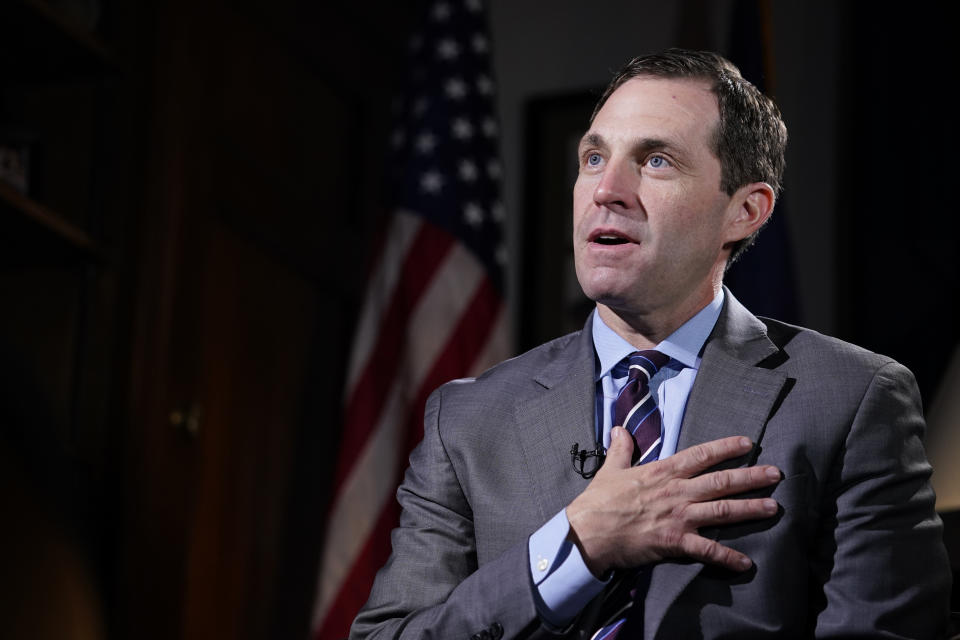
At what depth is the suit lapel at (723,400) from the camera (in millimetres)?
1396

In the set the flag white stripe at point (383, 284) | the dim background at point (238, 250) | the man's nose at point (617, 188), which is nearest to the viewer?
the man's nose at point (617, 188)

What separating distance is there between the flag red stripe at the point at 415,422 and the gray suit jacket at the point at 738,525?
164cm

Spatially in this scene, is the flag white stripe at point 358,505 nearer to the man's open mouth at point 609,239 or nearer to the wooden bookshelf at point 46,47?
the wooden bookshelf at point 46,47

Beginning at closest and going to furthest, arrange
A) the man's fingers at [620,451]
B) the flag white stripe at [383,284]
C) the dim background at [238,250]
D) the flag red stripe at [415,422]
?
the man's fingers at [620,451]
the dim background at [238,250]
the flag red stripe at [415,422]
the flag white stripe at [383,284]

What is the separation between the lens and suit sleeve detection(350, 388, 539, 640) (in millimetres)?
1438

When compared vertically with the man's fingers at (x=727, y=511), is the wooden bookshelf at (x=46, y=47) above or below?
above

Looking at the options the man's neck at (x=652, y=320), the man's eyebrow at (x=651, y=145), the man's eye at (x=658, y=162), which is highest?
Result: the man's eyebrow at (x=651, y=145)

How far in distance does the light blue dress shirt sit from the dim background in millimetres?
1064

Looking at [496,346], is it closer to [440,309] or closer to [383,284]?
[440,309]

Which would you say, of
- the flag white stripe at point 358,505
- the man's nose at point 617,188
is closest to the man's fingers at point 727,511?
the man's nose at point 617,188

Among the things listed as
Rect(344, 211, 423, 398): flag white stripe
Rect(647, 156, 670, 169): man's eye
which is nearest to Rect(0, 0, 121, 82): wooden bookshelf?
Rect(344, 211, 423, 398): flag white stripe

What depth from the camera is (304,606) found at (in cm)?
372

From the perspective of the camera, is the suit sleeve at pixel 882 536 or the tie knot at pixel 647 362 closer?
the suit sleeve at pixel 882 536

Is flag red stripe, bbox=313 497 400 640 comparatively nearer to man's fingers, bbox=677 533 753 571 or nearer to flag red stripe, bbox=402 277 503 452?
flag red stripe, bbox=402 277 503 452
